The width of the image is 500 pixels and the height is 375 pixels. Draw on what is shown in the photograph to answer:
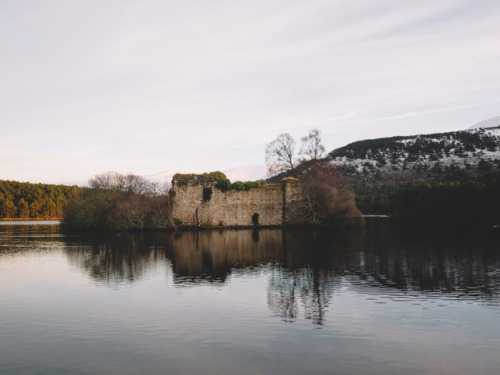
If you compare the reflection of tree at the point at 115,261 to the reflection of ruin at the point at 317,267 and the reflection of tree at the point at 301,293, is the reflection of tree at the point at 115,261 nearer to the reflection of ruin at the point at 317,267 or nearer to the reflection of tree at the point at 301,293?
the reflection of ruin at the point at 317,267

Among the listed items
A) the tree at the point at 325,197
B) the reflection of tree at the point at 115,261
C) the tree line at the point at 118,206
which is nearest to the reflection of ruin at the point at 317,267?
the reflection of tree at the point at 115,261

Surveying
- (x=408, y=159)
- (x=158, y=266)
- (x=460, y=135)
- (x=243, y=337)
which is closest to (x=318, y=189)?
(x=158, y=266)

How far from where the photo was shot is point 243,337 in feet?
27.1

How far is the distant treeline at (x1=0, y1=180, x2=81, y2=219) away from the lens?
333ft

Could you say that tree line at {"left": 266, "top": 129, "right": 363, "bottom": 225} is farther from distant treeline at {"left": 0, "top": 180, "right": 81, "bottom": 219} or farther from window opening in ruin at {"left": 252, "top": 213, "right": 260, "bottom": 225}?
distant treeline at {"left": 0, "top": 180, "right": 81, "bottom": 219}

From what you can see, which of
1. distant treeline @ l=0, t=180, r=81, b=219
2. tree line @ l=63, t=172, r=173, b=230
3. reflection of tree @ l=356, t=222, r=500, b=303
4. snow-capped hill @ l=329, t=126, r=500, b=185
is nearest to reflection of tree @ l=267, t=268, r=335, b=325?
reflection of tree @ l=356, t=222, r=500, b=303

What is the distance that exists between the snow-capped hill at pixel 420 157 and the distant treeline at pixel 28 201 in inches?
3010

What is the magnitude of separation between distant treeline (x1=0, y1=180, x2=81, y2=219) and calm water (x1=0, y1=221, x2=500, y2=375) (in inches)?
3659

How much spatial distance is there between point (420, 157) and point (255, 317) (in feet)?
420

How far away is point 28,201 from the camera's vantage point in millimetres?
107562

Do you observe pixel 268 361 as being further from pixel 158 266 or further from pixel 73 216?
pixel 73 216

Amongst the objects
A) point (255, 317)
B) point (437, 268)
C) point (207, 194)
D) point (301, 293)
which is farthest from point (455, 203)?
point (255, 317)

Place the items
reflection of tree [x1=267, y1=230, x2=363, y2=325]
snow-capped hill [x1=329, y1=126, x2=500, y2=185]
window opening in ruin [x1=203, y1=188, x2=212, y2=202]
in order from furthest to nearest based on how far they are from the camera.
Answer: snow-capped hill [x1=329, y1=126, x2=500, y2=185]
window opening in ruin [x1=203, y1=188, x2=212, y2=202]
reflection of tree [x1=267, y1=230, x2=363, y2=325]

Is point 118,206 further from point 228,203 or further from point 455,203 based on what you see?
point 455,203
